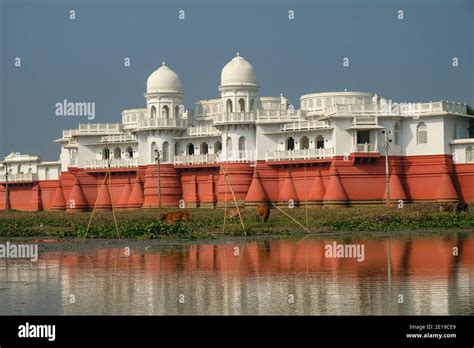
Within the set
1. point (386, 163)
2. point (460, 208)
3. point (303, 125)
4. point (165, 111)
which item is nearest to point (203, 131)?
point (165, 111)

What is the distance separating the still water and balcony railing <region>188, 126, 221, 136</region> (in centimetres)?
3151

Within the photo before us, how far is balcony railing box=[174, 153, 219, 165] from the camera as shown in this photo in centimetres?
6838

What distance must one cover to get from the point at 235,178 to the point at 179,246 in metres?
26.7

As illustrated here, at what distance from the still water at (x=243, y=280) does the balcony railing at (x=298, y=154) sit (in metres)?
24.3

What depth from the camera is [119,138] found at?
7438 cm

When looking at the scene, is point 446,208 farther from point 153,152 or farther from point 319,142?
point 153,152

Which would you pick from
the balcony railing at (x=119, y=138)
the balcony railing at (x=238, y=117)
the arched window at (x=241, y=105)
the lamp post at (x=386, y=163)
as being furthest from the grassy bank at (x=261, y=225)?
the balcony railing at (x=119, y=138)

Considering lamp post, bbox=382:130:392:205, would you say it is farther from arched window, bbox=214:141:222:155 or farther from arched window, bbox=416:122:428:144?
arched window, bbox=214:141:222:155

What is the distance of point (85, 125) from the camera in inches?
2995

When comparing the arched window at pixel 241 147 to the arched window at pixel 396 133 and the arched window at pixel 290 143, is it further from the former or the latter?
the arched window at pixel 396 133

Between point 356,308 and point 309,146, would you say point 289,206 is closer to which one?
point 309,146

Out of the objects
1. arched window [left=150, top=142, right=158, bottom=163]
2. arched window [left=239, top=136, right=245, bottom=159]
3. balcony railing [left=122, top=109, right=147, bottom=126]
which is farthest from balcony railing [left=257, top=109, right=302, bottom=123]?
balcony railing [left=122, top=109, right=147, bottom=126]

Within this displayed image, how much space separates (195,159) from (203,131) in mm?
Answer: 2265
